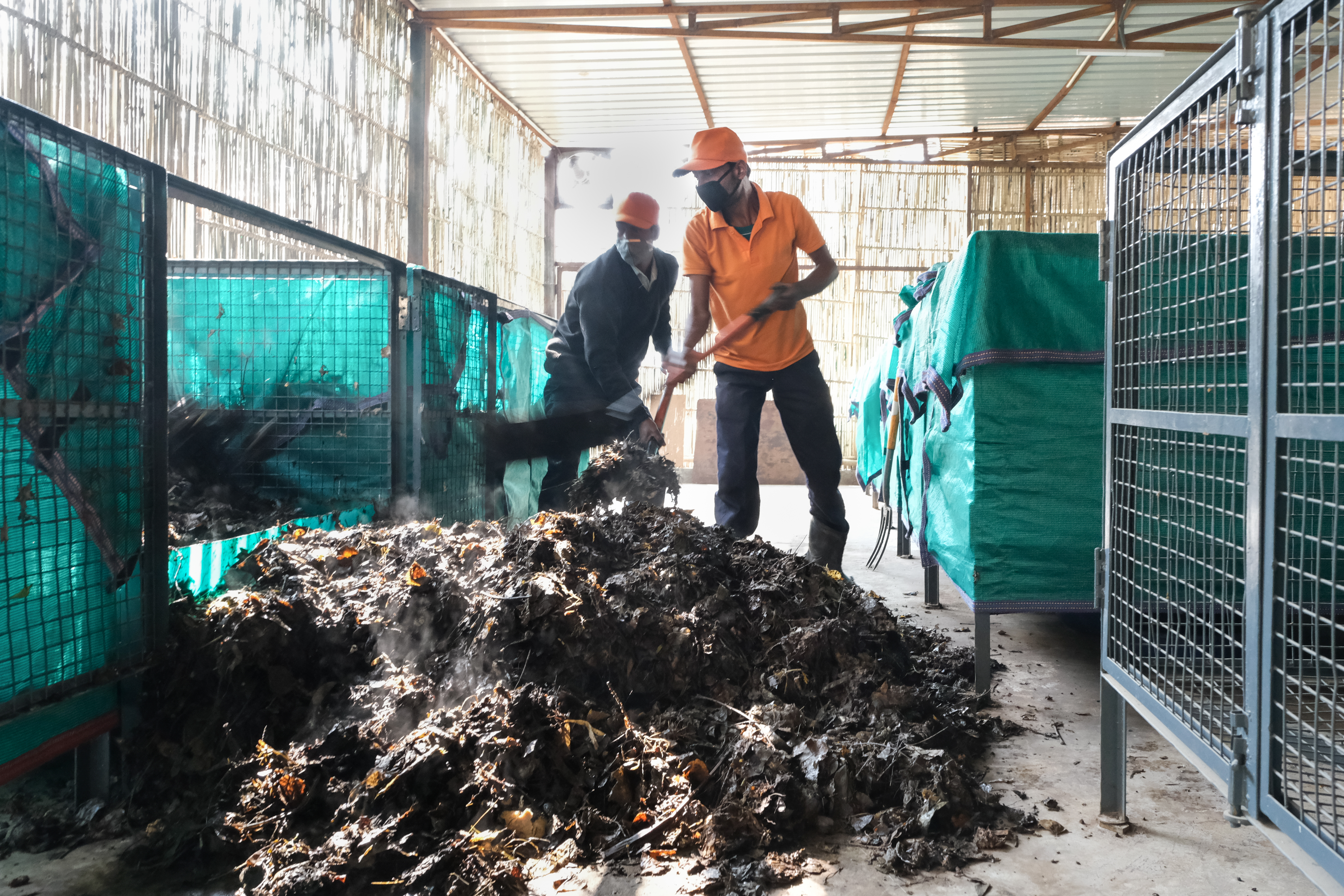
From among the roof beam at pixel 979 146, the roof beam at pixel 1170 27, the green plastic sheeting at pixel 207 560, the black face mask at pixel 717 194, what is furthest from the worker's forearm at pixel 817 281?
the roof beam at pixel 979 146

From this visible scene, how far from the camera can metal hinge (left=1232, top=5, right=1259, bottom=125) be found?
4.13 feet

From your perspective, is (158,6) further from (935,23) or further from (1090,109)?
(1090,109)

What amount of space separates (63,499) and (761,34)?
642 centimetres

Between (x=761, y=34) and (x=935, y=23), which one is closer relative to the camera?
(x=761, y=34)

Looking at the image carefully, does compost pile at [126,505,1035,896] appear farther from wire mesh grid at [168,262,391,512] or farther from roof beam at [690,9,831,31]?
roof beam at [690,9,831,31]

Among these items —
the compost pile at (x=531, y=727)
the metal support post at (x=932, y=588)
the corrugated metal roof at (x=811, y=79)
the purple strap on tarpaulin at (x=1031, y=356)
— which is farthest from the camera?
the corrugated metal roof at (x=811, y=79)

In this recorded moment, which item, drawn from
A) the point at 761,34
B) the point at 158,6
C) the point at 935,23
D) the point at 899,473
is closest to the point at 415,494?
the point at 899,473

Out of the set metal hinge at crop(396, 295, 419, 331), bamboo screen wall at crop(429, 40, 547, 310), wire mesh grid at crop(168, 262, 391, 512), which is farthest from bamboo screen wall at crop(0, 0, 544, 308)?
metal hinge at crop(396, 295, 419, 331)

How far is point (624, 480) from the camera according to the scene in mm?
→ 4297

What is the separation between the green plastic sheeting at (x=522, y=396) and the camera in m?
5.04

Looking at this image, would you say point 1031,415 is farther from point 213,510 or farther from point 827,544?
point 213,510

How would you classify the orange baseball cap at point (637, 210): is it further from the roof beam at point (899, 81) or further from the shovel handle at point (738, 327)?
the roof beam at point (899, 81)

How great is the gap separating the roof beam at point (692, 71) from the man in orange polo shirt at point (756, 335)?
352cm

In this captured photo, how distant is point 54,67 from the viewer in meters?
3.57
